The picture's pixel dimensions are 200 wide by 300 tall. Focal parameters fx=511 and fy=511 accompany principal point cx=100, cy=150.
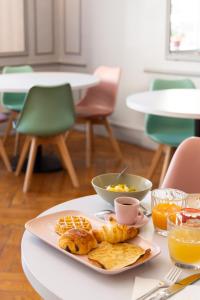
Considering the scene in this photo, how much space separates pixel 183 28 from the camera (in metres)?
4.66

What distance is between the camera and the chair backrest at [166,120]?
3689 millimetres

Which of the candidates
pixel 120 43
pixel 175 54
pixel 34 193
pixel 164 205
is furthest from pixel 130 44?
pixel 164 205

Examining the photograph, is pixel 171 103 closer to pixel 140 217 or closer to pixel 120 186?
pixel 120 186

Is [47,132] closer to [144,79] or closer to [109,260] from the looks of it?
[144,79]

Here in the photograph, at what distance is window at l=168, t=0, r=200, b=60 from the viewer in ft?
15.0

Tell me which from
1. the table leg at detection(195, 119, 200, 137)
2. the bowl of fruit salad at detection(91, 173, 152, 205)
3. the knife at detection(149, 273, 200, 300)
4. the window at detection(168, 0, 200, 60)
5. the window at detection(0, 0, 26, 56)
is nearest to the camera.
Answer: the knife at detection(149, 273, 200, 300)

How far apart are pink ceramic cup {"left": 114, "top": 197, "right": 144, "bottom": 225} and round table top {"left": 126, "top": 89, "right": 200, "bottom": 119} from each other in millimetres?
1496

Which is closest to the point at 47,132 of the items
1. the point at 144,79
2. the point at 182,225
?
the point at 144,79

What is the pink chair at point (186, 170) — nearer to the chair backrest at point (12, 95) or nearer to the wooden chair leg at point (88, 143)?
the wooden chair leg at point (88, 143)

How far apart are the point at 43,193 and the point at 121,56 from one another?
196cm

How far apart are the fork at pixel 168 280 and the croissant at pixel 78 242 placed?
0.59 ft

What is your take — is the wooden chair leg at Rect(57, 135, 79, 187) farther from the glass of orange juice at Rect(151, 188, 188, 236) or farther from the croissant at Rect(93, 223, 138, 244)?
the croissant at Rect(93, 223, 138, 244)

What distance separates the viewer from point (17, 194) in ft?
12.1

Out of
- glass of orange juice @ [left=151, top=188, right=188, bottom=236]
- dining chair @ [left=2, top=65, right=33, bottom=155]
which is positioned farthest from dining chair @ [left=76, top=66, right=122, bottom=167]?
glass of orange juice @ [left=151, top=188, right=188, bottom=236]
